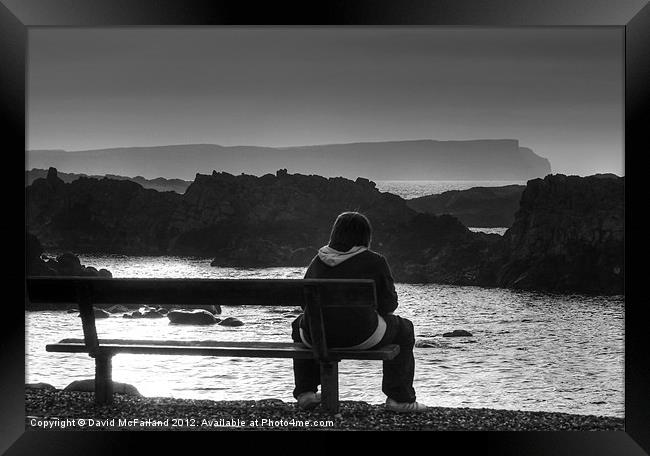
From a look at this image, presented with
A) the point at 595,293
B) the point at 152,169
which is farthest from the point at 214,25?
the point at 595,293

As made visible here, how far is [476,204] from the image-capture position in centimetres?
1185

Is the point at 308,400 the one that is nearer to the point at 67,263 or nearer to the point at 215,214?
the point at 67,263

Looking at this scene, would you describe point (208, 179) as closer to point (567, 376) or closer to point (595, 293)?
point (567, 376)

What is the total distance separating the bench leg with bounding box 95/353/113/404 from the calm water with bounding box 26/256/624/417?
18.1 inches

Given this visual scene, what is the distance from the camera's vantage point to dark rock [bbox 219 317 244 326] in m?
9.87

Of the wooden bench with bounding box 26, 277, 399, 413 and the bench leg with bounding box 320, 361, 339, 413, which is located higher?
the wooden bench with bounding box 26, 277, 399, 413

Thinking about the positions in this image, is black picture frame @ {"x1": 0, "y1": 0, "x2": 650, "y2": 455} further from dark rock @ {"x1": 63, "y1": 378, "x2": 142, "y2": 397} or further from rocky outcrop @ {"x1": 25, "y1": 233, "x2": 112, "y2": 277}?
rocky outcrop @ {"x1": 25, "y1": 233, "x2": 112, "y2": 277}

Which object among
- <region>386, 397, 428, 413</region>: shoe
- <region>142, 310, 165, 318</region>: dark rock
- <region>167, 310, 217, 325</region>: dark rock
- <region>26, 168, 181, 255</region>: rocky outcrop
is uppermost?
<region>26, 168, 181, 255</region>: rocky outcrop

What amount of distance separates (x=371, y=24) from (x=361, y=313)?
174 centimetres

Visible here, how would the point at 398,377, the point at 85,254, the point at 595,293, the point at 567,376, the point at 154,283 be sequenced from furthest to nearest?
the point at 595,293, the point at 85,254, the point at 567,376, the point at 398,377, the point at 154,283

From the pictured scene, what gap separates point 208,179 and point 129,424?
19.4 feet

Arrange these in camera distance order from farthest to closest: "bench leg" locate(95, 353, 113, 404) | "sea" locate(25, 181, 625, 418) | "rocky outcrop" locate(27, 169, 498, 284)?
"rocky outcrop" locate(27, 169, 498, 284), "sea" locate(25, 181, 625, 418), "bench leg" locate(95, 353, 113, 404)

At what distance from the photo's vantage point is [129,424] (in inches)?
208

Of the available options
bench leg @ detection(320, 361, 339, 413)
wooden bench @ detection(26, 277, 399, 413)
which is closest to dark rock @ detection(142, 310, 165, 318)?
wooden bench @ detection(26, 277, 399, 413)
